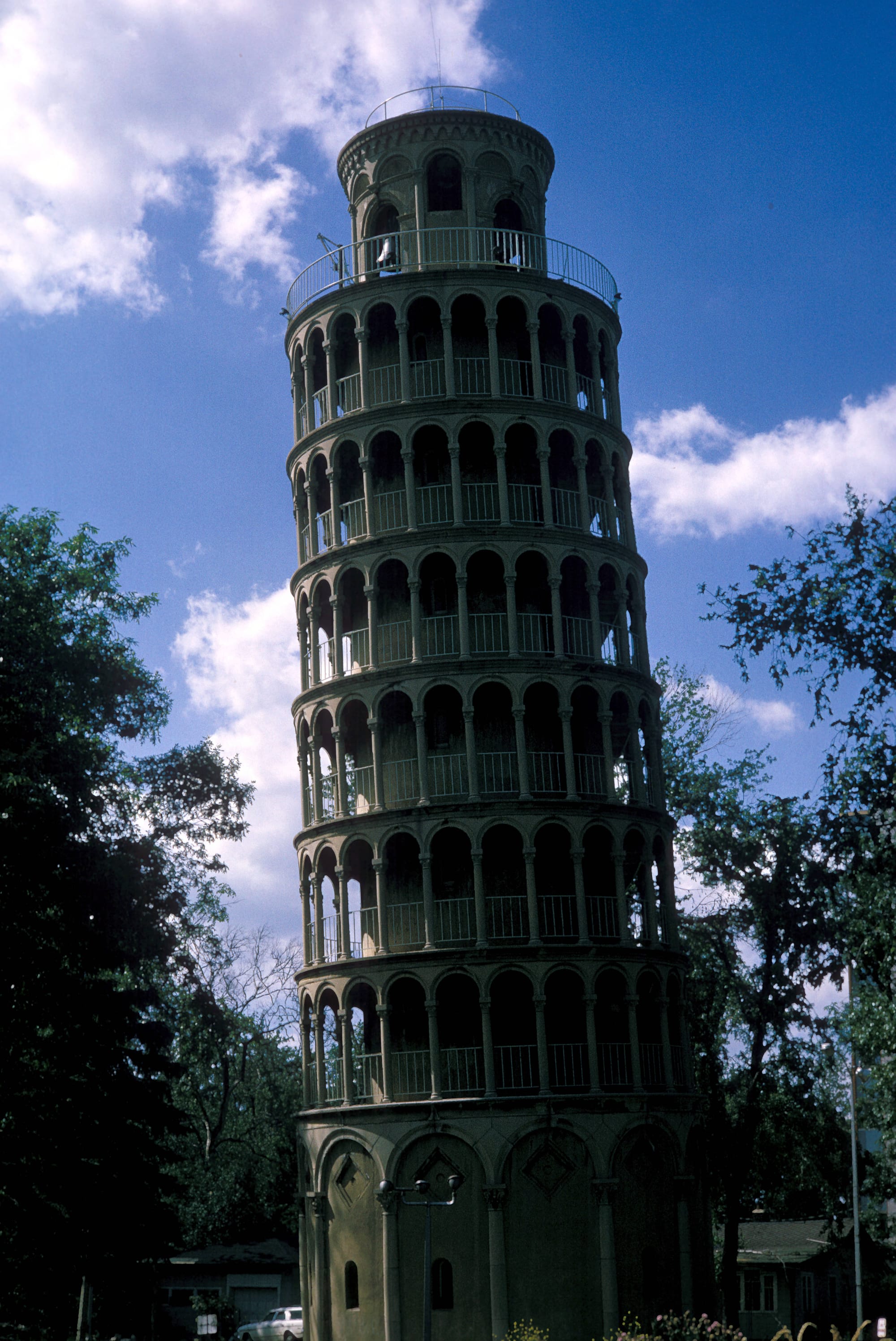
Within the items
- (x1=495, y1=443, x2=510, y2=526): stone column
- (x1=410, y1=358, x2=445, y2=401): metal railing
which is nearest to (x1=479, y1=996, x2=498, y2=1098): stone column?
(x1=495, y1=443, x2=510, y2=526): stone column

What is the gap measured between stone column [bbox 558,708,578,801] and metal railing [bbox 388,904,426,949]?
5513 millimetres

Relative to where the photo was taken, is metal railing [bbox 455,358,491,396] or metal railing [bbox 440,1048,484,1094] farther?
metal railing [bbox 455,358,491,396]

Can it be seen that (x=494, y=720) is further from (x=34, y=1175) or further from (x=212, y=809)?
(x=34, y=1175)

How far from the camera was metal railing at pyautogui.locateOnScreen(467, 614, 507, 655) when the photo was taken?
149 feet

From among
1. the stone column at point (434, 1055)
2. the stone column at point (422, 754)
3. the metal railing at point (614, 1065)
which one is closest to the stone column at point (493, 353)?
the stone column at point (422, 754)

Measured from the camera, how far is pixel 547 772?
44.8m

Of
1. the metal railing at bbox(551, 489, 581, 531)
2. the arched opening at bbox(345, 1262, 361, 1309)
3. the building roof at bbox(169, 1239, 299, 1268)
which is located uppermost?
the metal railing at bbox(551, 489, 581, 531)

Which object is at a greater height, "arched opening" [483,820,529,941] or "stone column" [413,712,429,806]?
"stone column" [413,712,429,806]

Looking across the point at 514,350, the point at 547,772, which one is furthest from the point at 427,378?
the point at 547,772

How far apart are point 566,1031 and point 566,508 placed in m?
15.8

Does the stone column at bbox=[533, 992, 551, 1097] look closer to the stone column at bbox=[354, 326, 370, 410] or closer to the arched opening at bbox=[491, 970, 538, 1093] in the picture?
the arched opening at bbox=[491, 970, 538, 1093]

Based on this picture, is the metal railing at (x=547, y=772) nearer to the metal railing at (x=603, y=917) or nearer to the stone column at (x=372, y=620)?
the metal railing at (x=603, y=917)

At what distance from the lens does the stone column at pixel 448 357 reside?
153ft

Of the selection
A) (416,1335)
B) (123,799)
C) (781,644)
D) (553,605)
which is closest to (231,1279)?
(416,1335)
